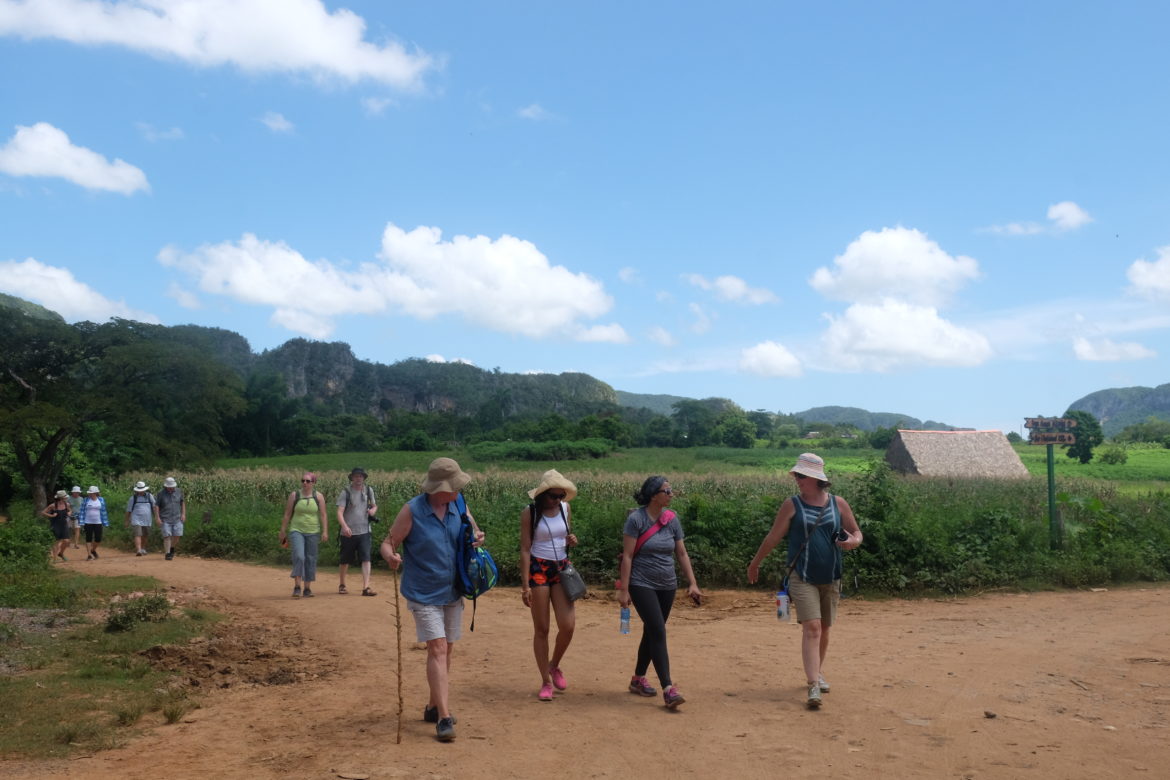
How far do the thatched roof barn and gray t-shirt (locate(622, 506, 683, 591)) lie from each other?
89.8 ft

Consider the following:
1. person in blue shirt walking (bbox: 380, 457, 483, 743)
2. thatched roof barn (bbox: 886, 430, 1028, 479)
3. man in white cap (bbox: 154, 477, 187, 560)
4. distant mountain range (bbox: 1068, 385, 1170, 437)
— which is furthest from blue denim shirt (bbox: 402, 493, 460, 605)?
distant mountain range (bbox: 1068, 385, 1170, 437)

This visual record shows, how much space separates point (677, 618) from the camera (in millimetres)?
11234

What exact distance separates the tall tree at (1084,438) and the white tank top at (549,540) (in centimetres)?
4327

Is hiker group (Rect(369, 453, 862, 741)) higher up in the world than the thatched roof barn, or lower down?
lower down

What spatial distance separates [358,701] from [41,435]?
25.6 m

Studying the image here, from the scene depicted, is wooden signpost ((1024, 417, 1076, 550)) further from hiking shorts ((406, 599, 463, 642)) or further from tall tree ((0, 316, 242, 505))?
tall tree ((0, 316, 242, 505))

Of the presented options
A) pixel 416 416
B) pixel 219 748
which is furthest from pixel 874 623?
pixel 416 416

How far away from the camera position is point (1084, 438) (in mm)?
46062

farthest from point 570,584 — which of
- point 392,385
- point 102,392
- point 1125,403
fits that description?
point 1125,403

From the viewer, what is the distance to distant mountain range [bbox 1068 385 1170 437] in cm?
13912

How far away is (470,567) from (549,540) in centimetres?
76

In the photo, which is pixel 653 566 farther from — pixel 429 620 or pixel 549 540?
pixel 429 620

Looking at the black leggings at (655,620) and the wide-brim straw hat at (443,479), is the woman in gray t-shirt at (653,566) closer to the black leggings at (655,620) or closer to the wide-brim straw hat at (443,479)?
the black leggings at (655,620)

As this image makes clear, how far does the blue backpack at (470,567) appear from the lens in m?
6.20
